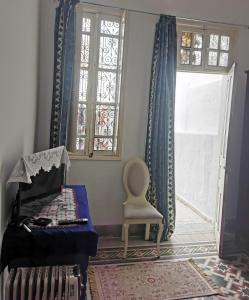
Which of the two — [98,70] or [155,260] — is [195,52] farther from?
[155,260]

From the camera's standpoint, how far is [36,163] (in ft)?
7.31

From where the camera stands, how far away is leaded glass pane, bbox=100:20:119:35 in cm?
348

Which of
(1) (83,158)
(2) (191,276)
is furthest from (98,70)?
(2) (191,276)

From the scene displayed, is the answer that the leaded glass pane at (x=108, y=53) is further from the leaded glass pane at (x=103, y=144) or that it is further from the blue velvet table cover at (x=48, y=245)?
the blue velvet table cover at (x=48, y=245)

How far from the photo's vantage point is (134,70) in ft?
11.7

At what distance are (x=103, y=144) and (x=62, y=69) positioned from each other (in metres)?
0.98

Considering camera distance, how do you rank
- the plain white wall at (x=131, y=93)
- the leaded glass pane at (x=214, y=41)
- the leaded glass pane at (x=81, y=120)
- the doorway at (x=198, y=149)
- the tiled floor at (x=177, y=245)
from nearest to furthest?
the tiled floor at (x=177, y=245)
the plain white wall at (x=131, y=93)
the leaded glass pane at (x=81, y=120)
the leaded glass pane at (x=214, y=41)
the doorway at (x=198, y=149)

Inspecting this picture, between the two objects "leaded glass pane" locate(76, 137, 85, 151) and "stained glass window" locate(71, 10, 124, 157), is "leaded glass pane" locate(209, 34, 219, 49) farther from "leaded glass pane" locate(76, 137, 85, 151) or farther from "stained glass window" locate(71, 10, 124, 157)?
"leaded glass pane" locate(76, 137, 85, 151)

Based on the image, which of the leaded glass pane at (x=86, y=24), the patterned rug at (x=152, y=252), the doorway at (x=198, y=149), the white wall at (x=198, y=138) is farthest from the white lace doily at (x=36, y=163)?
the white wall at (x=198, y=138)

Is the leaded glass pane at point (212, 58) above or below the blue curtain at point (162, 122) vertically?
above

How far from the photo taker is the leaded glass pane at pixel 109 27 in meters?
3.48

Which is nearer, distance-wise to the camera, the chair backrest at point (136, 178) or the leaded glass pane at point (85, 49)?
the leaded glass pane at point (85, 49)

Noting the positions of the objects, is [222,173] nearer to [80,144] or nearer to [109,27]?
[80,144]

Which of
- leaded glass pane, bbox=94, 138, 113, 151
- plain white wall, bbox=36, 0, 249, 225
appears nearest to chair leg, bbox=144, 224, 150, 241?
plain white wall, bbox=36, 0, 249, 225
